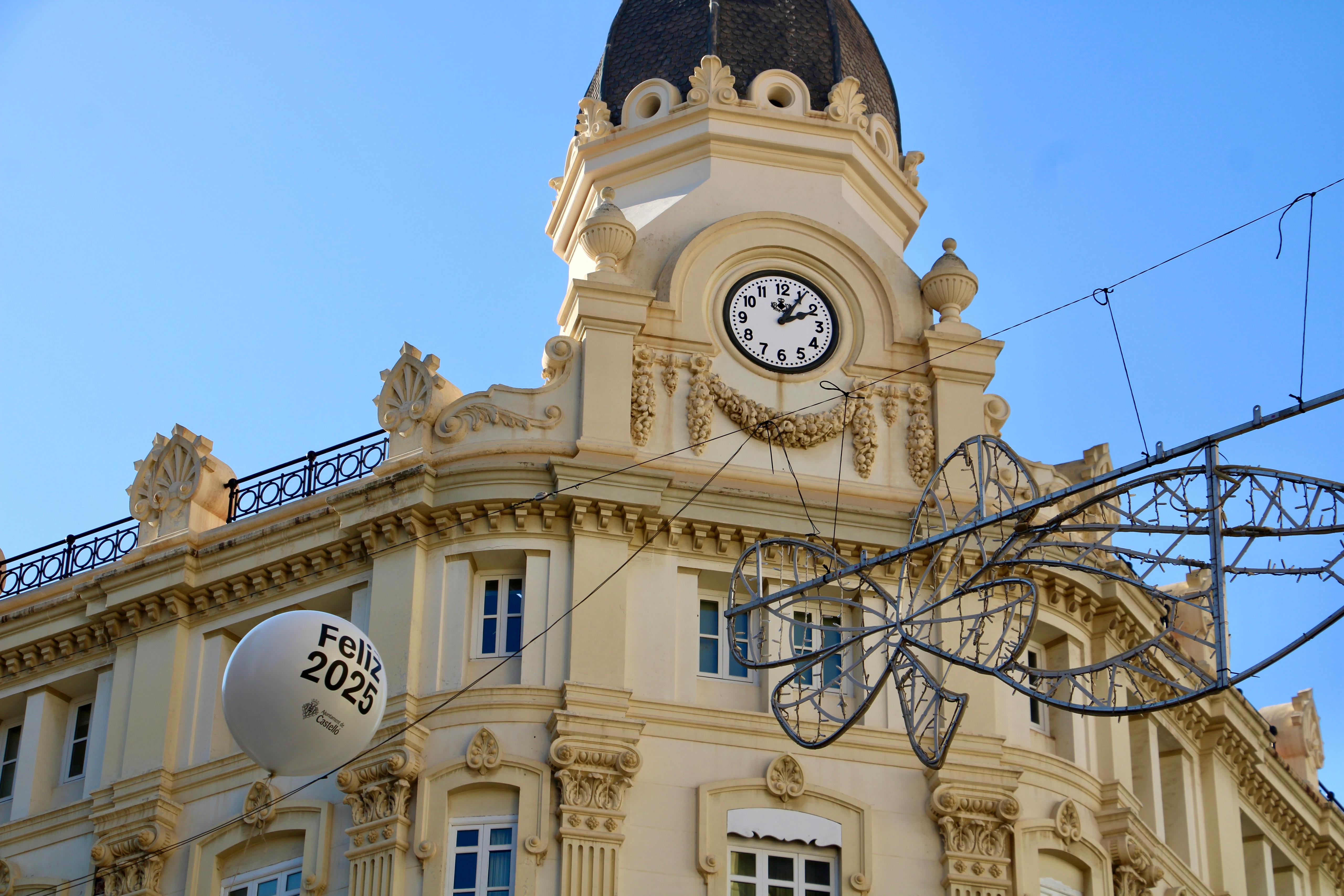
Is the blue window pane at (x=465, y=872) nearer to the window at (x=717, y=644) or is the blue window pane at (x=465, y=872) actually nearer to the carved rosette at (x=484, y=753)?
the carved rosette at (x=484, y=753)

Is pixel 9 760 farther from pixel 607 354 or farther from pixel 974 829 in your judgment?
pixel 974 829

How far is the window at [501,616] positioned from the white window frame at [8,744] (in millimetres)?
8507

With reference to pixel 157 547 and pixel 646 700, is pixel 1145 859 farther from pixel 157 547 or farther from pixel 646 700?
pixel 157 547

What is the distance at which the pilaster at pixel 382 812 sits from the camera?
31.7 m

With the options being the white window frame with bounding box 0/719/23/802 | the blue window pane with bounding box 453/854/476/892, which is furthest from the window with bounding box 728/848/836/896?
the white window frame with bounding box 0/719/23/802

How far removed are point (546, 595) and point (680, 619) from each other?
1.97m

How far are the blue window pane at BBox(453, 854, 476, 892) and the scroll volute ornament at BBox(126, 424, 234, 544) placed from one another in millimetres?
7442

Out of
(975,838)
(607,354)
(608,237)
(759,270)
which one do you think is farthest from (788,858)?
(608,237)

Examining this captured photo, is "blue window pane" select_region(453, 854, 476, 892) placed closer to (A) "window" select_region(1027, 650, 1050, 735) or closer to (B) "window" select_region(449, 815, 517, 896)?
(B) "window" select_region(449, 815, 517, 896)

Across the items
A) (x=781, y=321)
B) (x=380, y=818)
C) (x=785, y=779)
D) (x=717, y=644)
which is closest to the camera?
(x=380, y=818)

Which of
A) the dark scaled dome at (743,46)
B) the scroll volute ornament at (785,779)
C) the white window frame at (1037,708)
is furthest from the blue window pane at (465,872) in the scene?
the dark scaled dome at (743,46)

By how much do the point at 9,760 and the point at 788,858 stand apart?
13.3 meters

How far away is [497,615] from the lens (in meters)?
33.8

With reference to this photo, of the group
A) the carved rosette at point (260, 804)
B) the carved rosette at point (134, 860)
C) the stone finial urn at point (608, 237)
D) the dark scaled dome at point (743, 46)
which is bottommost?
the carved rosette at point (134, 860)
